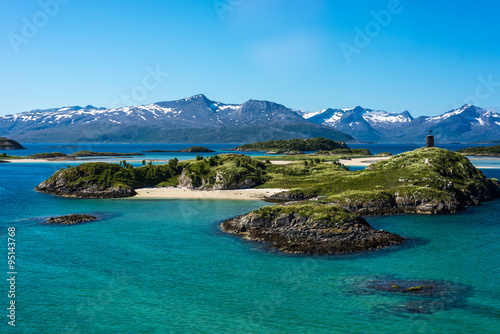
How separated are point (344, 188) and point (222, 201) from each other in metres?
24.3

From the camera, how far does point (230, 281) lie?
33.0 m

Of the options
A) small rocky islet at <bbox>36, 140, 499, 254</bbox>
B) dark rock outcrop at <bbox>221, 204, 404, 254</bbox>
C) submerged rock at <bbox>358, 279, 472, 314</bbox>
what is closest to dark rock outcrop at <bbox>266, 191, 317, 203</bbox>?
small rocky islet at <bbox>36, 140, 499, 254</bbox>

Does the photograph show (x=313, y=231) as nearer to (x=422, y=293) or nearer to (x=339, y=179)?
(x=422, y=293)

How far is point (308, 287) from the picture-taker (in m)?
31.5

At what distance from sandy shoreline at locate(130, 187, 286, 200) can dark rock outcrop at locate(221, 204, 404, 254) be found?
92.8 feet

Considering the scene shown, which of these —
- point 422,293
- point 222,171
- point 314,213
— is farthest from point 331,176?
point 422,293

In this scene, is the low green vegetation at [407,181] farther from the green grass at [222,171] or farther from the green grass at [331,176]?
the green grass at [222,171]

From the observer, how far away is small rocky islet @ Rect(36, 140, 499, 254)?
44500 mm

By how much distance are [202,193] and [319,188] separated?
84.2 feet

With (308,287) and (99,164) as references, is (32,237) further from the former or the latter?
(99,164)

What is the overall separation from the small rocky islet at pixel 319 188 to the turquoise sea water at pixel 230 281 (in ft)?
12.4

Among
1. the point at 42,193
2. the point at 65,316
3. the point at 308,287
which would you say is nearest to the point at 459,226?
the point at 308,287

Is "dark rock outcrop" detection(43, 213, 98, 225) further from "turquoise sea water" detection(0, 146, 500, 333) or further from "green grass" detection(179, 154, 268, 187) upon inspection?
"green grass" detection(179, 154, 268, 187)

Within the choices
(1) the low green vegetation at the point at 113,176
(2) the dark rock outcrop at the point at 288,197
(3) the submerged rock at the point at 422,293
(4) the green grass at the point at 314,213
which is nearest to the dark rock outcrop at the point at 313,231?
(4) the green grass at the point at 314,213
